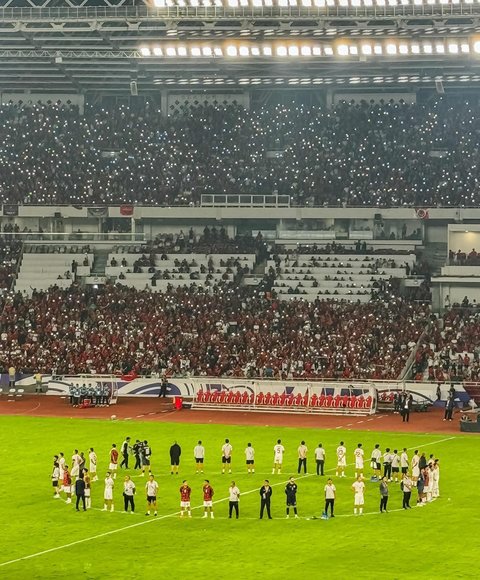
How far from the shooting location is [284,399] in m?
60.8

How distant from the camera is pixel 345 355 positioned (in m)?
65.2

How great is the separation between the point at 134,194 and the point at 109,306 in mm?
11823

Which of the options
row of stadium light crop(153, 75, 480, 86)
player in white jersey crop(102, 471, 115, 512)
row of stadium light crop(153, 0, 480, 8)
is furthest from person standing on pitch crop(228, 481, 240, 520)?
row of stadium light crop(153, 75, 480, 86)

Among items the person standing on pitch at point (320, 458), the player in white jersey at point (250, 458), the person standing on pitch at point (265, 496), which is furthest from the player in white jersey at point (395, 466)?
the person standing on pitch at point (265, 496)

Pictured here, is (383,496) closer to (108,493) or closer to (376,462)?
(376,462)

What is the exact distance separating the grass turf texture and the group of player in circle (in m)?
0.37

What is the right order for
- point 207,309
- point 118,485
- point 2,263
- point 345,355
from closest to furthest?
point 118,485 → point 345,355 → point 207,309 → point 2,263

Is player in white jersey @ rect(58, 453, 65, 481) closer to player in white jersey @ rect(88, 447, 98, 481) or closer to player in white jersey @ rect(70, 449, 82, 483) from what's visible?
player in white jersey @ rect(70, 449, 82, 483)

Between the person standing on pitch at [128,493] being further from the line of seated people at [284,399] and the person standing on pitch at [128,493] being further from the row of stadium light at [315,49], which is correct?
the row of stadium light at [315,49]

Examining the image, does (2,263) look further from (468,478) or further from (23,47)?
(468,478)

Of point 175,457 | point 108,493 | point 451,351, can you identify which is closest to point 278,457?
point 175,457

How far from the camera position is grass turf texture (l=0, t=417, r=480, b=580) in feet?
99.5

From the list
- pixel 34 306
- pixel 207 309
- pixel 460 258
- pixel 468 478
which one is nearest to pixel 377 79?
pixel 460 258

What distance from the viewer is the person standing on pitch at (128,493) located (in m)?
36.6
